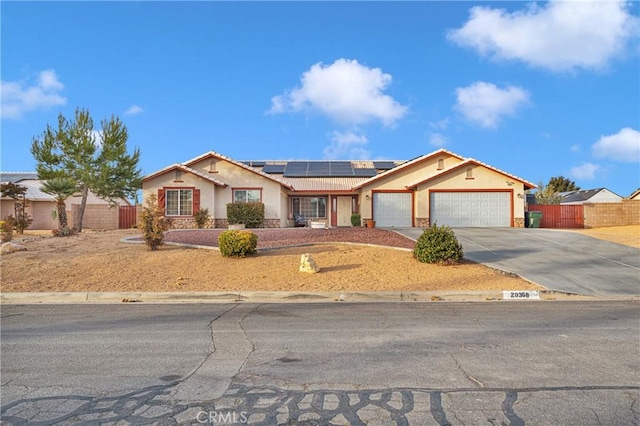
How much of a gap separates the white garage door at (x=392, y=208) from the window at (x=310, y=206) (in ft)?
17.2

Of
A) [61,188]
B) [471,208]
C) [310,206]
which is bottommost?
[471,208]

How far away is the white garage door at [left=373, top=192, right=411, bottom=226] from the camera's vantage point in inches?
1116

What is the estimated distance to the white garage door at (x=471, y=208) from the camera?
90.2 feet

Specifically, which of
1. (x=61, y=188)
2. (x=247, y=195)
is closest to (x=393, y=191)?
(x=247, y=195)

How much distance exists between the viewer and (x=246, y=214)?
88.6 feet

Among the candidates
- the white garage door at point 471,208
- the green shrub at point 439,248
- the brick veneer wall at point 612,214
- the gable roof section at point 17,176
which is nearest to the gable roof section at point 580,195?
the brick veneer wall at point 612,214

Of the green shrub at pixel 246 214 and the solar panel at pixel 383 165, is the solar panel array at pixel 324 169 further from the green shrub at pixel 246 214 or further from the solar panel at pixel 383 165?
the green shrub at pixel 246 214

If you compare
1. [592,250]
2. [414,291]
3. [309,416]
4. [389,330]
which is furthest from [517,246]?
[309,416]

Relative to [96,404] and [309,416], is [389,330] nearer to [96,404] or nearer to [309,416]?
[309,416]

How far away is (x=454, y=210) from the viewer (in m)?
27.6

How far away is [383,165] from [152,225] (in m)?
26.8

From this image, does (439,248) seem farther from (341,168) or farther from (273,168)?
(273,168)

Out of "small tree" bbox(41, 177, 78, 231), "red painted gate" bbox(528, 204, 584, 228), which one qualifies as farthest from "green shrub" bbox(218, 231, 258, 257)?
"red painted gate" bbox(528, 204, 584, 228)

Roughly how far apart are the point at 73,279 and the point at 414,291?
29.3 feet
